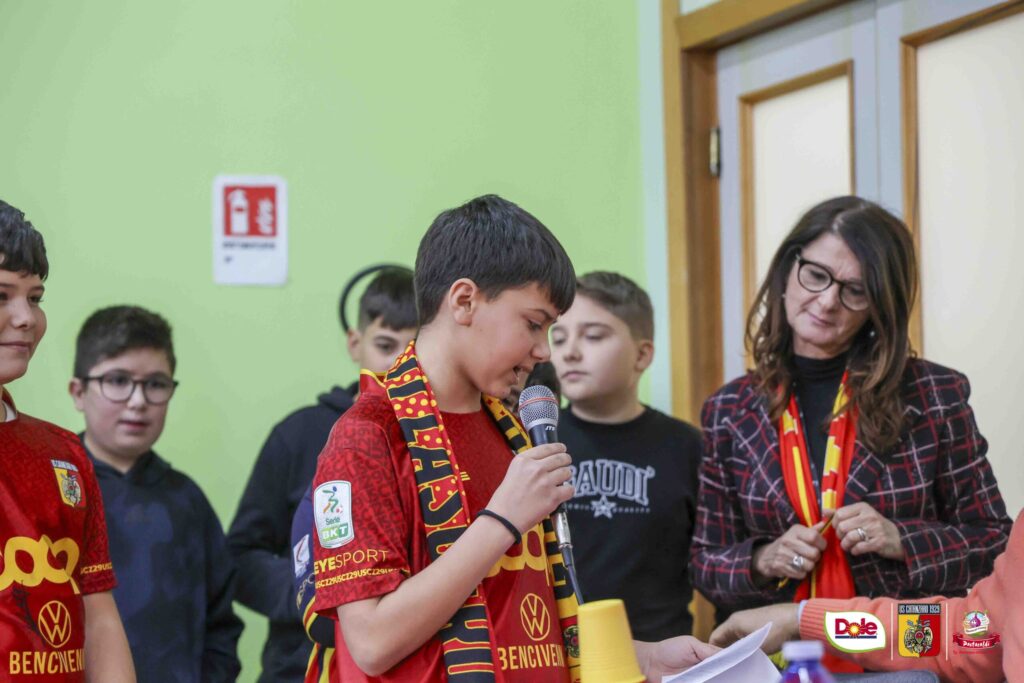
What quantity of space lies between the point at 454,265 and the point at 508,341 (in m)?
0.13

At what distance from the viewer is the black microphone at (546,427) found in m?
1.59

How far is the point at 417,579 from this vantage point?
147cm

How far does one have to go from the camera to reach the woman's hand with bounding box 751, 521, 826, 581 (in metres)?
2.17

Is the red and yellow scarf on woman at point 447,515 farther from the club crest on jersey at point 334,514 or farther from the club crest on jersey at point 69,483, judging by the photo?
the club crest on jersey at point 69,483

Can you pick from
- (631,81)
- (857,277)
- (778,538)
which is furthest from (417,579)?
(631,81)

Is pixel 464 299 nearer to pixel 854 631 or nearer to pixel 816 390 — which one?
pixel 854 631

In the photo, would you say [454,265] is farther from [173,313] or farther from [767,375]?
[173,313]

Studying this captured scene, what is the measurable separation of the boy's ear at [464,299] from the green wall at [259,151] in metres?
1.88

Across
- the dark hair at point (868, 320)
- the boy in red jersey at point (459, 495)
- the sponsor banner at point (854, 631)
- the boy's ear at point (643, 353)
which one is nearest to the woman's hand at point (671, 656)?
the boy in red jersey at point (459, 495)

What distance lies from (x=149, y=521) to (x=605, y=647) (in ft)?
5.18

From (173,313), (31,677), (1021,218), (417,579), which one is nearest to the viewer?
(417,579)

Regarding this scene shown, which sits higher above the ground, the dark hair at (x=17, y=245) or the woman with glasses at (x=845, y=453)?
the dark hair at (x=17, y=245)

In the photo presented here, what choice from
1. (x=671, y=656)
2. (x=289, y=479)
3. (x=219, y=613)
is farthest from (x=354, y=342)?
(x=671, y=656)

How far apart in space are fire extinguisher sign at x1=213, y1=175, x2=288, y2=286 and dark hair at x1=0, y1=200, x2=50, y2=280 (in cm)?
167
